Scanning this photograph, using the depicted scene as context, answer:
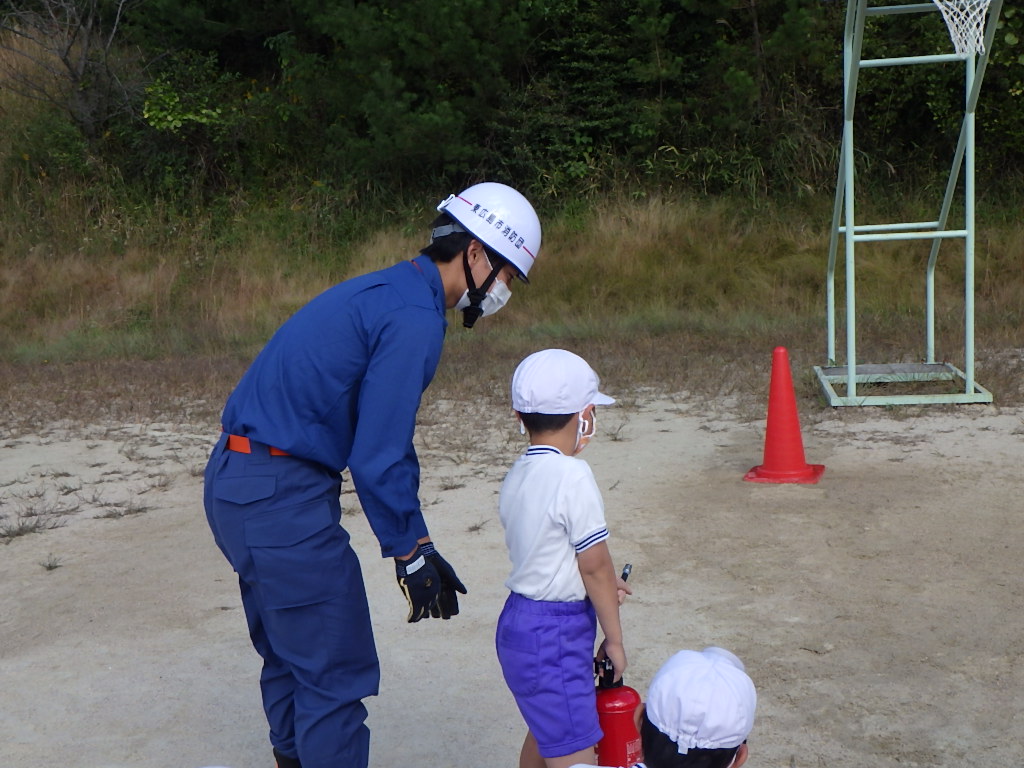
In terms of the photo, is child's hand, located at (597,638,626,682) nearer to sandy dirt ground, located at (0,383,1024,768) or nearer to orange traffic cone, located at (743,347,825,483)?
sandy dirt ground, located at (0,383,1024,768)

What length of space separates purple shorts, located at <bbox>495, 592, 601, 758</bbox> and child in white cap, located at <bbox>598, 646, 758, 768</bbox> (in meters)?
0.61

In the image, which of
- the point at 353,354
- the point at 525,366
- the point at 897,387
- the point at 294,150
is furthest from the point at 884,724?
the point at 294,150

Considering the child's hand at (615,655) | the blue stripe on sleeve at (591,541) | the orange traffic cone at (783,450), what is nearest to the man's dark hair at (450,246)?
the blue stripe on sleeve at (591,541)

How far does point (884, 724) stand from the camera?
3670 millimetres

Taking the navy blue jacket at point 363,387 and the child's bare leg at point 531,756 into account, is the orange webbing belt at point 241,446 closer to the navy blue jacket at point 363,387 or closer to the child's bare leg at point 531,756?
the navy blue jacket at point 363,387

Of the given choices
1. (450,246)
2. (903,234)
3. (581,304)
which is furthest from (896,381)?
(450,246)

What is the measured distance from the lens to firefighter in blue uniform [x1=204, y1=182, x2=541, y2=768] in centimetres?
279

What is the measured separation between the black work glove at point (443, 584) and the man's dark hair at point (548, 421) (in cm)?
40

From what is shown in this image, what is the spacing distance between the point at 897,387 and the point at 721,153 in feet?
31.7

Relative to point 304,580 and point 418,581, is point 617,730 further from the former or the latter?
point 304,580

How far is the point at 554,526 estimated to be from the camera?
9.04ft

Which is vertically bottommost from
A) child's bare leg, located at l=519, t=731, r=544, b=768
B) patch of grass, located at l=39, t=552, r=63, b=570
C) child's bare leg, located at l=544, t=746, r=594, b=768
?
patch of grass, located at l=39, t=552, r=63, b=570

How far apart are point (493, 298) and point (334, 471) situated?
2.02 ft

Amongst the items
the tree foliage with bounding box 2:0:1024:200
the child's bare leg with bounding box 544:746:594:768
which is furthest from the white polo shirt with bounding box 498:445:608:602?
the tree foliage with bounding box 2:0:1024:200
